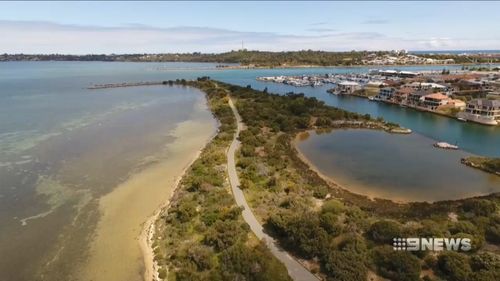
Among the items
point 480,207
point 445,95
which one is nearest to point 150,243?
point 480,207

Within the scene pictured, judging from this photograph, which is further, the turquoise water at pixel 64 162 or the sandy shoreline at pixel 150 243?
the turquoise water at pixel 64 162

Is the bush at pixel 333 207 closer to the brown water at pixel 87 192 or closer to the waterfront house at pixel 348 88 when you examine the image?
the brown water at pixel 87 192

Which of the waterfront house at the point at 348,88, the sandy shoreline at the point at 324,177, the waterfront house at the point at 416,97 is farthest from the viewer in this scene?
the waterfront house at the point at 348,88

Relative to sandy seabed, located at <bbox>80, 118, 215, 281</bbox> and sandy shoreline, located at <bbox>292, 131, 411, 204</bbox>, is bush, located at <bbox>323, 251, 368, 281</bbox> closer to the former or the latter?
sandy seabed, located at <bbox>80, 118, 215, 281</bbox>

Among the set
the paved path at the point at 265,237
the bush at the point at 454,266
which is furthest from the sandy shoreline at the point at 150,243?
the bush at the point at 454,266

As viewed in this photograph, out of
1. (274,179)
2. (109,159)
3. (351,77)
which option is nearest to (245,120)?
(109,159)

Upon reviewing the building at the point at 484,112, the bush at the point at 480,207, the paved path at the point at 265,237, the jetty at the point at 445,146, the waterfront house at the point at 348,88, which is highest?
the waterfront house at the point at 348,88

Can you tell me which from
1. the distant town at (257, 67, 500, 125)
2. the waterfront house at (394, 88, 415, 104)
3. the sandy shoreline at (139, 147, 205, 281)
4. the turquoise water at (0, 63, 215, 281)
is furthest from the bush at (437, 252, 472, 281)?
the waterfront house at (394, 88, 415, 104)

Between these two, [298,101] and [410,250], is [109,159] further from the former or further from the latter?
[298,101]
